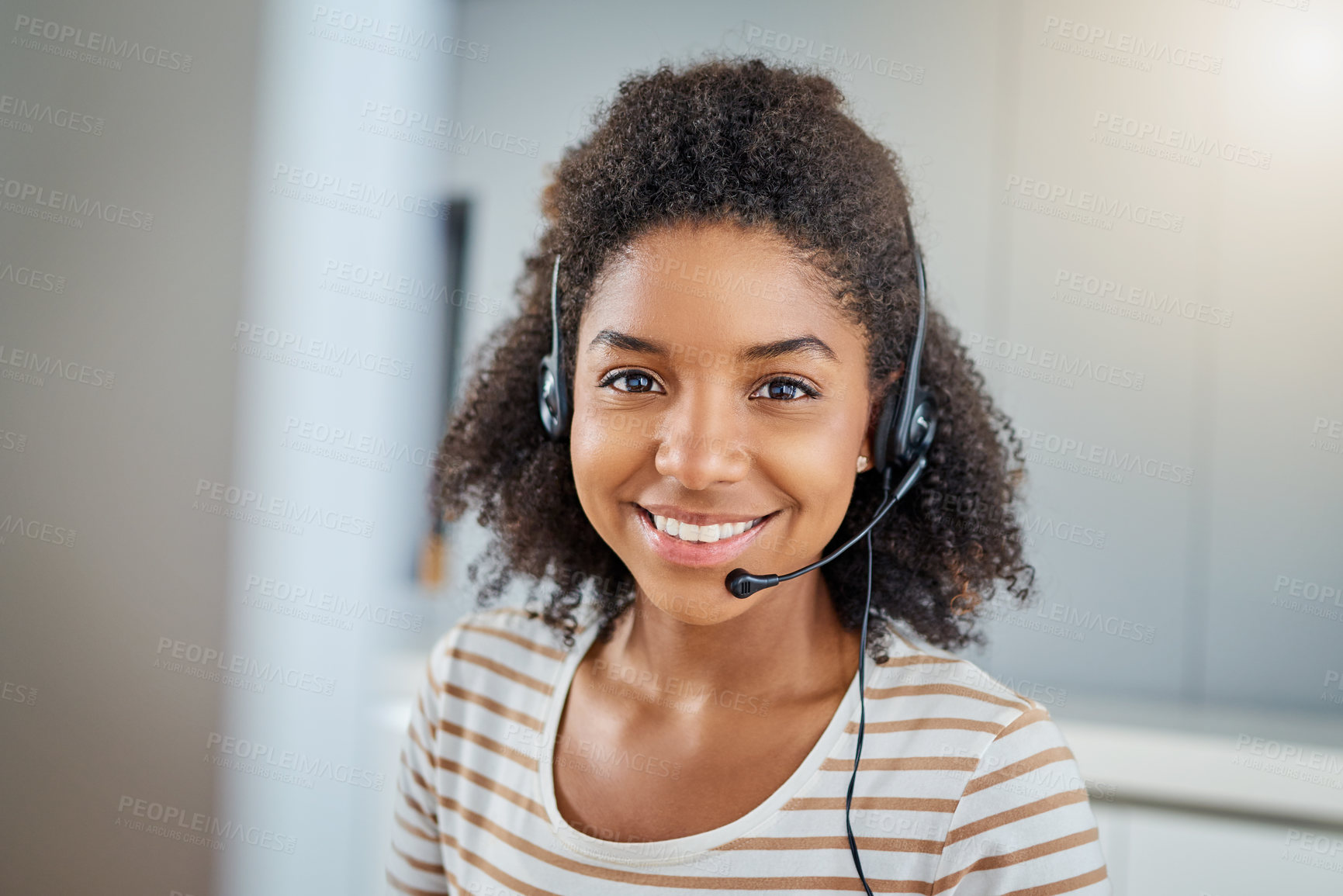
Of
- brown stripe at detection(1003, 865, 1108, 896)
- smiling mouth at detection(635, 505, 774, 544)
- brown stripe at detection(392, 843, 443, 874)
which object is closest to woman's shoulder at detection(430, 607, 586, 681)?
brown stripe at detection(392, 843, 443, 874)

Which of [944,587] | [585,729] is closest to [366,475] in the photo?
[585,729]

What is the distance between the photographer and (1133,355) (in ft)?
5.74

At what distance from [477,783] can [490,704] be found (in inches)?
3.7

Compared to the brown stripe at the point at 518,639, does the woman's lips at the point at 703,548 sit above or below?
above

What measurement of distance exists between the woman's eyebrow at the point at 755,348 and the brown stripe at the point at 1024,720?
1.25 feet

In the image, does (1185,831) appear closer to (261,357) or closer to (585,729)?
(585,729)

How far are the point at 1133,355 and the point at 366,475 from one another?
1595mm

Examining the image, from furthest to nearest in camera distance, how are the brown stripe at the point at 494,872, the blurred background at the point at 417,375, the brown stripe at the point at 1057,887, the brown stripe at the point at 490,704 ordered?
1. the blurred background at the point at 417,375
2. the brown stripe at the point at 490,704
3. the brown stripe at the point at 494,872
4. the brown stripe at the point at 1057,887

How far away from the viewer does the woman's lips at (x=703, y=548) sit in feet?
2.82

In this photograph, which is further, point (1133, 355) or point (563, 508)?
point (1133, 355)

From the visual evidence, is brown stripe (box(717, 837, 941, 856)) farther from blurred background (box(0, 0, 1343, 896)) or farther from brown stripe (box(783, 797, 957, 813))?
blurred background (box(0, 0, 1343, 896))

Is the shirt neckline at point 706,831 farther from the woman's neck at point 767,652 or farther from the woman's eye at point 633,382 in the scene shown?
the woman's eye at point 633,382

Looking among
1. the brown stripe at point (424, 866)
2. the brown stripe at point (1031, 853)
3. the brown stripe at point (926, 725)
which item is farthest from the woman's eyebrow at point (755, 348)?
the brown stripe at point (424, 866)

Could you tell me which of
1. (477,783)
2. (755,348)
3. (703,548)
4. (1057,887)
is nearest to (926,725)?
(1057,887)
